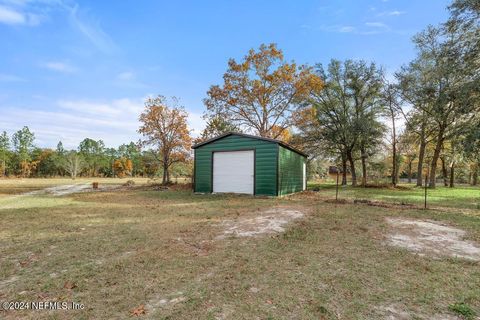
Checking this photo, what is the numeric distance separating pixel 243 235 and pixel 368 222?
316cm

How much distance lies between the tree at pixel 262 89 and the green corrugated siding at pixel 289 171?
6.69 m

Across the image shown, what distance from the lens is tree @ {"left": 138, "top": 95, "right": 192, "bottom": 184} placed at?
20.8 m

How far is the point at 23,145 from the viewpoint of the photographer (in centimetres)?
4169

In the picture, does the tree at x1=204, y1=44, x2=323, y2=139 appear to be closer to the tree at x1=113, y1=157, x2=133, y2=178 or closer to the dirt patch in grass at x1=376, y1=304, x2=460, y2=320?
the dirt patch in grass at x1=376, y1=304, x2=460, y2=320

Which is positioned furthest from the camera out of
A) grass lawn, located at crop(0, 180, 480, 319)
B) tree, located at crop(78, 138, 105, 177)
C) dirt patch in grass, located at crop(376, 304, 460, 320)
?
tree, located at crop(78, 138, 105, 177)

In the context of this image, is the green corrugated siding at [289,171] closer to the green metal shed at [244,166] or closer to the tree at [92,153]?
the green metal shed at [244,166]

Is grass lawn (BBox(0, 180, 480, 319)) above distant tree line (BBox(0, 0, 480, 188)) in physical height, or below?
below

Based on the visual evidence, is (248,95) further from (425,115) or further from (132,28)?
(425,115)

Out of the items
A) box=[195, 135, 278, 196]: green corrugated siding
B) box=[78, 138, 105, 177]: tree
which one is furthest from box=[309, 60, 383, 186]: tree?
box=[78, 138, 105, 177]: tree

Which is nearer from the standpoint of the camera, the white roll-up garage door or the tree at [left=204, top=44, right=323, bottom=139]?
the white roll-up garage door

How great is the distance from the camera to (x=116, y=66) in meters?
13.2

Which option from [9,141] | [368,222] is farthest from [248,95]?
[9,141]

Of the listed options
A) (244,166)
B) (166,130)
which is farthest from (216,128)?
(244,166)

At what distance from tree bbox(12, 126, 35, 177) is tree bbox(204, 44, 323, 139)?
126 feet
